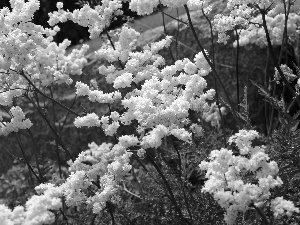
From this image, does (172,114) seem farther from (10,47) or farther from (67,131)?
(67,131)

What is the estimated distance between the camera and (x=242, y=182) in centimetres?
220

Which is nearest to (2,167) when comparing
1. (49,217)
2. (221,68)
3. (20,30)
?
(221,68)

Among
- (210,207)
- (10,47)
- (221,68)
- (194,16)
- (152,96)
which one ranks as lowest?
(210,207)

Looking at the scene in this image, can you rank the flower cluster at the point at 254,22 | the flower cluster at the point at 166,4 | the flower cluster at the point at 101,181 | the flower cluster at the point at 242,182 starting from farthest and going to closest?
the flower cluster at the point at 254,22, the flower cluster at the point at 166,4, the flower cluster at the point at 101,181, the flower cluster at the point at 242,182

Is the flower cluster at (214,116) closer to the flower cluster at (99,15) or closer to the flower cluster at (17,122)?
the flower cluster at (99,15)

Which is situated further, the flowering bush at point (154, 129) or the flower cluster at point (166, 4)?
the flower cluster at point (166, 4)

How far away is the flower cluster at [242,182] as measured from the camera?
7.07 ft

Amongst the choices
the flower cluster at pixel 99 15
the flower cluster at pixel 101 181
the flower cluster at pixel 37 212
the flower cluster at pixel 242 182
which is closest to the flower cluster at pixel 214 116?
the flower cluster at pixel 99 15

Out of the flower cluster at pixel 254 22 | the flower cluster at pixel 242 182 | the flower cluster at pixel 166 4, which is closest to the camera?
the flower cluster at pixel 242 182

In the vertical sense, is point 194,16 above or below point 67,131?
above

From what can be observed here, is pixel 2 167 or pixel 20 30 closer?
pixel 20 30

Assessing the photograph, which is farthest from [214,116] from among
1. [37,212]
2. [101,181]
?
[37,212]

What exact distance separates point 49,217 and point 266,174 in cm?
93

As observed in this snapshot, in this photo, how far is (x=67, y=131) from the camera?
611 centimetres
